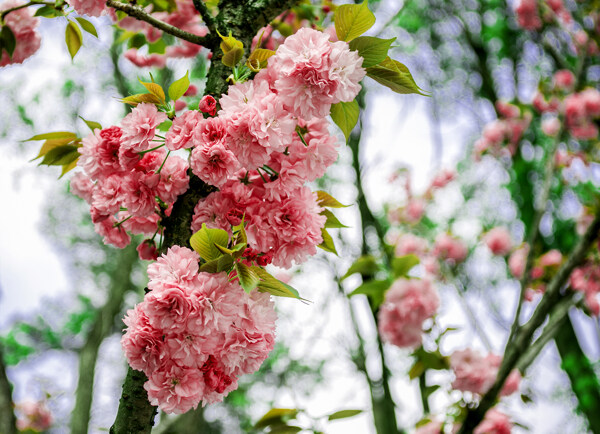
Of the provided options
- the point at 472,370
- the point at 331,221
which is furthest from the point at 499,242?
the point at 331,221

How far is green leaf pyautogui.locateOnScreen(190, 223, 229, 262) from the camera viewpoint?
747 millimetres

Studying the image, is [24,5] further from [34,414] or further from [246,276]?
[34,414]

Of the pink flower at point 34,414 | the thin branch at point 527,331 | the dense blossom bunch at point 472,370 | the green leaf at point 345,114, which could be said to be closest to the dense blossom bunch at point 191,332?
the green leaf at point 345,114

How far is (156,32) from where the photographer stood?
5.07 ft

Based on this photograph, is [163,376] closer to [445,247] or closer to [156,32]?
[156,32]

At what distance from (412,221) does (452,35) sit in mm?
3743

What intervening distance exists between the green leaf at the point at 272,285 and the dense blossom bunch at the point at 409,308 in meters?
1.83

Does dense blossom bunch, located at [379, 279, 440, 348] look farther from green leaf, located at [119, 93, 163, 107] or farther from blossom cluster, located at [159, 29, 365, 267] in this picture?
green leaf, located at [119, 93, 163, 107]

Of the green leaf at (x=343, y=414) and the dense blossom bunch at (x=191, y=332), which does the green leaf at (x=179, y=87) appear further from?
the green leaf at (x=343, y=414)

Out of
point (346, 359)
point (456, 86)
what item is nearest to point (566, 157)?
point (346, 359)

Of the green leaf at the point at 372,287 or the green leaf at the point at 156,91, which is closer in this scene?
the green leaf at the point at 156,91

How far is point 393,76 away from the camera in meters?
0.88

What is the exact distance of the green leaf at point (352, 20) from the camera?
0.83m

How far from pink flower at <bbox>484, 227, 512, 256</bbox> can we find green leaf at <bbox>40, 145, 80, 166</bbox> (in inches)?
171
